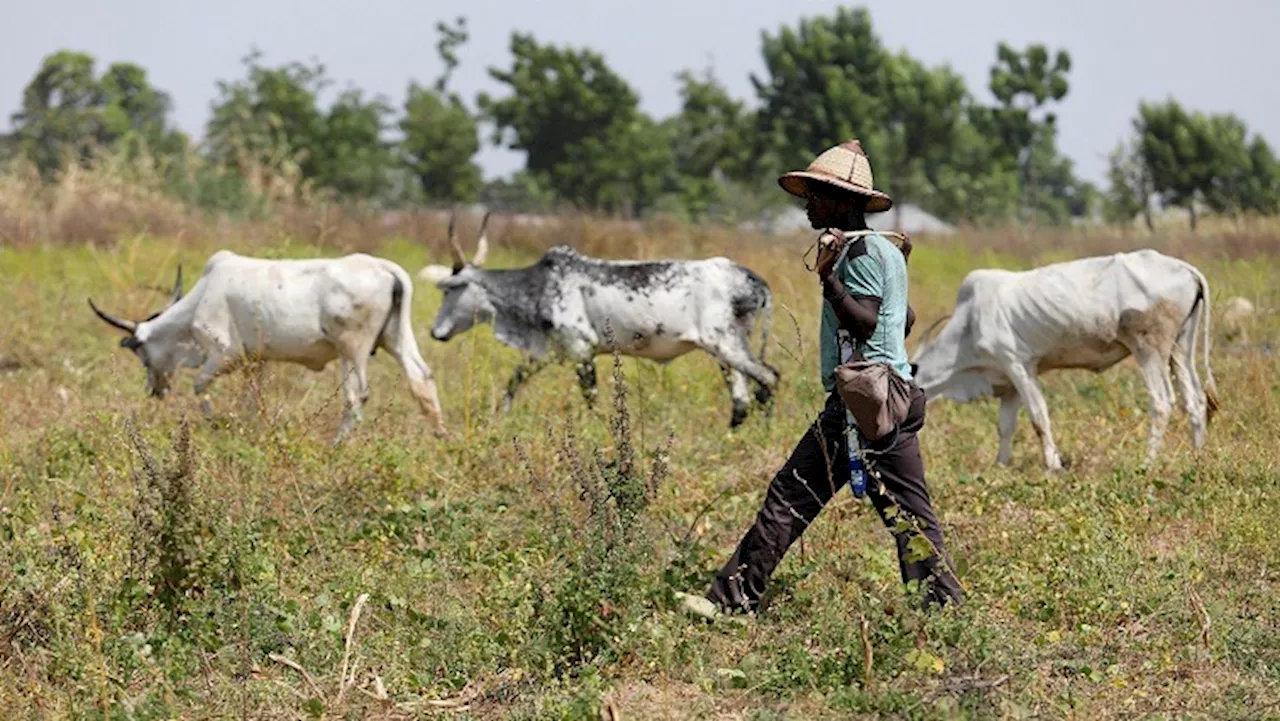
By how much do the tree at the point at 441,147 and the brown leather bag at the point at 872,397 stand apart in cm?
3843

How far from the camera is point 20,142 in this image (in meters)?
47.2

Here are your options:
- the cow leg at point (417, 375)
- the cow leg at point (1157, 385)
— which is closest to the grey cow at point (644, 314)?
the cow leg at point (417, 375)

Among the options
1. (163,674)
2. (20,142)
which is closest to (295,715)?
(163,674)

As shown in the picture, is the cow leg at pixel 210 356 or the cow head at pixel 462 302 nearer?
the cow leg at pixel 210 356

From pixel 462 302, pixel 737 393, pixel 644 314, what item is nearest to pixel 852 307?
pixel 737 393

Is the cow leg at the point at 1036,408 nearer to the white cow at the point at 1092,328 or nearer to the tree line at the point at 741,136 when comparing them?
the white cow at the point at 1092,328

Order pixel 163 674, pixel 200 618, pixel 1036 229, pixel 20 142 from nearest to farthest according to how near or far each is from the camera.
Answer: pixel 163 674
pixel 200 618
pixel 1036 229
pixel 20 142

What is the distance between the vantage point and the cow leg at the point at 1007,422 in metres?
9.37

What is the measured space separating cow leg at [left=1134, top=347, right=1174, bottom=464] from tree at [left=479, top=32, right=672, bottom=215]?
110 feet

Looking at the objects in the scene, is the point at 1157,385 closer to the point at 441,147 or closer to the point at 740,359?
the point at 740,359

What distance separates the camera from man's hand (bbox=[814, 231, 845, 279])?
5.64 meters

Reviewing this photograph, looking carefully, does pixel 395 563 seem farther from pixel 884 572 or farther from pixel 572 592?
pixel 884 572

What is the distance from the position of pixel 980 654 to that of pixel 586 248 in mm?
14910

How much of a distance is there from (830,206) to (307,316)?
5265 mm
